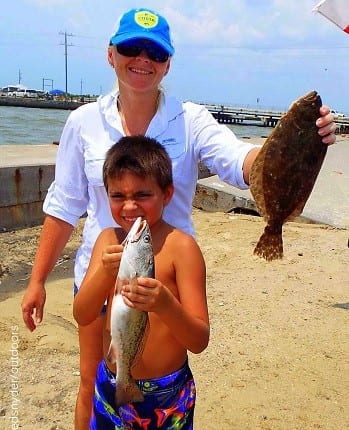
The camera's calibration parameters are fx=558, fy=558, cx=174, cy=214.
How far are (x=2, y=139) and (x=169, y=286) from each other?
81.0ft

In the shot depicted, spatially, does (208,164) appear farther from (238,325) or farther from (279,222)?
(238,325)

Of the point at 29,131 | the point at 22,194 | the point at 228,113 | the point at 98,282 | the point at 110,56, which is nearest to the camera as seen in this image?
the point at 98,282

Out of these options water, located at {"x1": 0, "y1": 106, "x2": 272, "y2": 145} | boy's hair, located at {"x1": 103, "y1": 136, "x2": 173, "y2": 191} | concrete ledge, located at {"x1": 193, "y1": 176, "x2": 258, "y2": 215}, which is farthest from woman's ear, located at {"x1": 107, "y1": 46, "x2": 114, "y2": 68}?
water, located at {"x1": 0, "y1": 106, "x2": 272, "y2": 145}

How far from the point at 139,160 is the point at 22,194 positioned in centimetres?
664

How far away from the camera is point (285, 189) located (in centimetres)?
253

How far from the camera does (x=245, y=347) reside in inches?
195

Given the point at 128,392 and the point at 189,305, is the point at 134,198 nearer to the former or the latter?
the point at 189,305

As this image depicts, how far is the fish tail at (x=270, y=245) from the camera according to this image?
279 cm

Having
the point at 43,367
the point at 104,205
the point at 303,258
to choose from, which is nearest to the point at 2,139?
the point at 303,258

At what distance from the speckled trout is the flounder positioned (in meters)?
0.71

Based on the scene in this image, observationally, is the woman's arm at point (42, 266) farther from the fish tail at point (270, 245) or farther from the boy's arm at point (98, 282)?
the fish tail at point (270, 245)

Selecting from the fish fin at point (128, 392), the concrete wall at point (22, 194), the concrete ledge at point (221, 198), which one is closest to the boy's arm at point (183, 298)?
the fish fin at point (128, 392)

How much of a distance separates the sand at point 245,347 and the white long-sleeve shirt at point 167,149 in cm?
176

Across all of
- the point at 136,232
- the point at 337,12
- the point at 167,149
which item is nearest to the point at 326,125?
the point at 167,149
